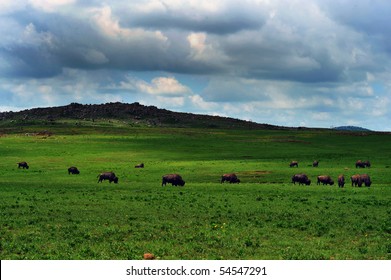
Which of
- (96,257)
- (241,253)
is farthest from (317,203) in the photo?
(96,257)

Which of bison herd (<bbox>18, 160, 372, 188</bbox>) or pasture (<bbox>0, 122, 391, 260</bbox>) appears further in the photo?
bison herd (<bbox>18, 160, 372, 188</bbox>)

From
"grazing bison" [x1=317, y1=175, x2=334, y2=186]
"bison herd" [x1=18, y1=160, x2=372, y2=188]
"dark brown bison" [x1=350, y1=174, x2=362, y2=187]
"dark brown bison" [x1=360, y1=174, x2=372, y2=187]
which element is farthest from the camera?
"grazing bison" [x1=317, y1=175, x2=334, y2=186]

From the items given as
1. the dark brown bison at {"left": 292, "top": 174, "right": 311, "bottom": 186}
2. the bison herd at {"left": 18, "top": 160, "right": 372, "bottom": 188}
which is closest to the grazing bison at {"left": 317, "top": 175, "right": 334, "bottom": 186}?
the bison herd at {"left": 18, "top": 160, "right": 372, "bottom": 188}

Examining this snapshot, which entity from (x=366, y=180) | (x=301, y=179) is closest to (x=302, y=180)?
(x=301, y=179)

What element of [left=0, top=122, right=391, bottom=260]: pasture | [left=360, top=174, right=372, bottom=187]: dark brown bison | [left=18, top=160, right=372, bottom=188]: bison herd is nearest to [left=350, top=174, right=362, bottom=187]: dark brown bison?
[left=18, top=160, right=372, bottom=188]: bison herd

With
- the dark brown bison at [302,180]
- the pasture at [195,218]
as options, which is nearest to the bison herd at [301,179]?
the dark brown bison at [302,180]

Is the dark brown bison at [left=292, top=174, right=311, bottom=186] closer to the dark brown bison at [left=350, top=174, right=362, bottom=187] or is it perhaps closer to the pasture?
the pasture

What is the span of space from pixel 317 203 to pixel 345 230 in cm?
1186

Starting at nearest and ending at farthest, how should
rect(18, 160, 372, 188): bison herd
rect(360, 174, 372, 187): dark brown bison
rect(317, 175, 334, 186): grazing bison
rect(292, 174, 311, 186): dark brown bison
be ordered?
rect(360, 174, 372, 187): dark brown bison
rect(18, 160, 372, 188): bison herd
rect(292, 174, 311, 186): dark brown bison
rect(317, 175, 334, 186): grazing bison

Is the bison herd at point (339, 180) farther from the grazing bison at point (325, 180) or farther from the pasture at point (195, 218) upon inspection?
the pasture at point (195, 218)

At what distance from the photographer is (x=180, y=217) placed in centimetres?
3216

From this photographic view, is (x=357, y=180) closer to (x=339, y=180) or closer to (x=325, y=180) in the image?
(x=339, y=180)

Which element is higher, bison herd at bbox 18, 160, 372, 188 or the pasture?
bison herd at bbox 18, 160, 372, 188
